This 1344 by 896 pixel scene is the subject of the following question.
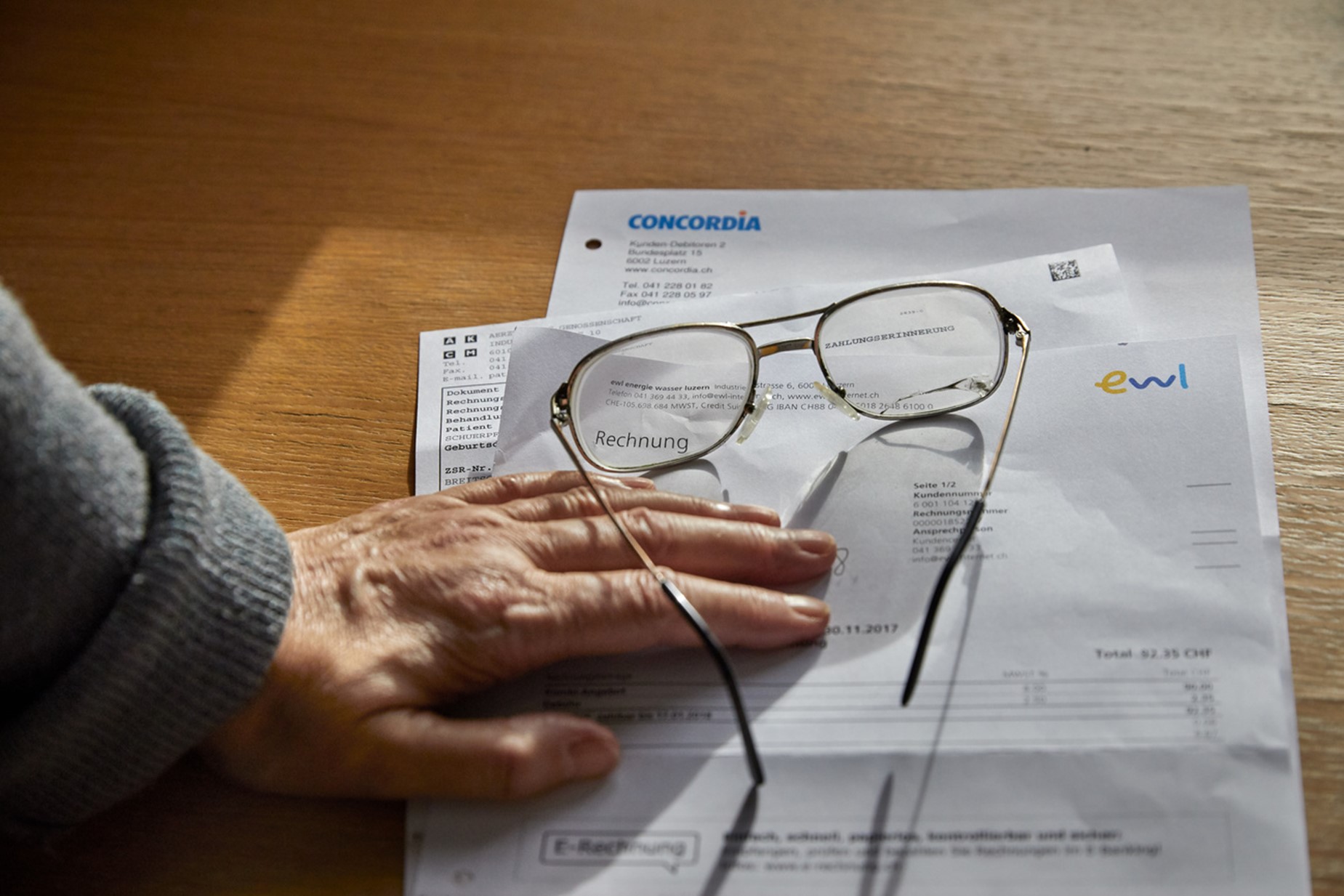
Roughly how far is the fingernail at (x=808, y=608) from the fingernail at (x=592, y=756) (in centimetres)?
12

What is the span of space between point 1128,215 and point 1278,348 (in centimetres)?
16

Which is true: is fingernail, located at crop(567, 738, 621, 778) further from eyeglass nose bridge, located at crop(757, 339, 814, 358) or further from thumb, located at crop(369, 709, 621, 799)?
eyeglass nose bridge, located at crop(757, 339, 814, 358)

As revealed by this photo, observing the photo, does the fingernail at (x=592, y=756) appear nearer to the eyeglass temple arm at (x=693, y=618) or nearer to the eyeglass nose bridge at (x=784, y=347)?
the eyeglass temple arm at (x=693, y=618)

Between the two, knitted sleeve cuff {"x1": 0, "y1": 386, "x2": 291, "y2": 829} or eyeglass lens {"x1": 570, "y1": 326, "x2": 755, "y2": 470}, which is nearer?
knitted sleeve cuff {"x1": 0, "y1": 386, "x2": 291, "y2": 829}

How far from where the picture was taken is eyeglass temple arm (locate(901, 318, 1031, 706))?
0.52 meters

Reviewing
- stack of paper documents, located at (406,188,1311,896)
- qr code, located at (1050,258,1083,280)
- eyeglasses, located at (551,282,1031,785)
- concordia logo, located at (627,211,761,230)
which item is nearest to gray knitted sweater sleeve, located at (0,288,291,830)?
stack of paper documents, located at (406,188,1311,896)

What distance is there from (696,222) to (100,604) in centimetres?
53

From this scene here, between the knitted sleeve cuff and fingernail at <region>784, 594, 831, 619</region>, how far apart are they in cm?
26

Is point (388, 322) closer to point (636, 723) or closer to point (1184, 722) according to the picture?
point (636, 723)

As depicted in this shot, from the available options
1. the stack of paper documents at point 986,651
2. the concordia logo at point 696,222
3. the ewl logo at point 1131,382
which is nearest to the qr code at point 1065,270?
Answer: the stack of paper documents at point 986,651

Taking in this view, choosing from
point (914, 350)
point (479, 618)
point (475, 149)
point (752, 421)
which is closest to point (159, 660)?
point (479, 618)

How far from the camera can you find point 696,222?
2.74ft

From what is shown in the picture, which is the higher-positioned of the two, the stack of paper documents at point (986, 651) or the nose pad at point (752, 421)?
the nose pad at point (752, 421)

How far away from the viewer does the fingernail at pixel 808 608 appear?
545mm
